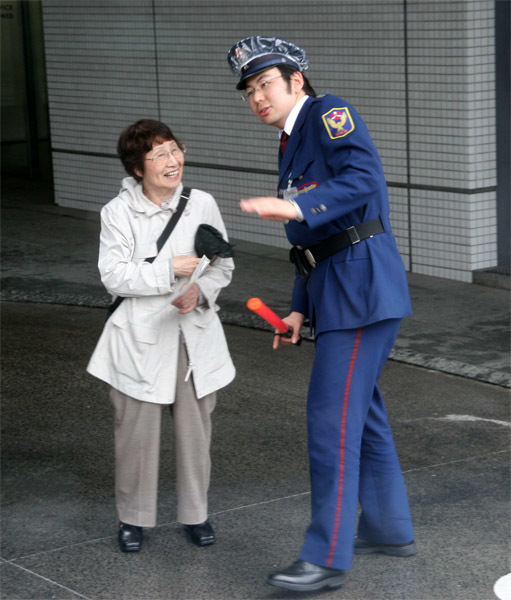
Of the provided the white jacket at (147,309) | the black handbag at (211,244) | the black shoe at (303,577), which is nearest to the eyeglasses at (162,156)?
the white jacket at (147,309)

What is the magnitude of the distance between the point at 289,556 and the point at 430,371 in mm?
A: 2650

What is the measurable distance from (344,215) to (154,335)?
908 millimetres

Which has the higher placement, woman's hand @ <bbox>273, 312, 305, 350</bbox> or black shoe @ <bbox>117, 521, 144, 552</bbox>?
woman's hand @ <bbox>273, 312, 305, 350</bbox>

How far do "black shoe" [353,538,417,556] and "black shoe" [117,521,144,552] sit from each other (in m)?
0.85

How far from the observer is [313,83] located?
9312 millimetres

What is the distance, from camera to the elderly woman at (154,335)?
406 centimetres

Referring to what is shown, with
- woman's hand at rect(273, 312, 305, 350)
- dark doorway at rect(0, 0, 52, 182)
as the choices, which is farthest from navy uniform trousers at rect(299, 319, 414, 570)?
dark doorway at rect(0, 0, 52, 182)

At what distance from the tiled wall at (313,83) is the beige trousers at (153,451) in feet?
15.1

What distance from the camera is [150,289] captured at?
401 centimetres

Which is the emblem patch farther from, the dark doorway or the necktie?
the dark doorway

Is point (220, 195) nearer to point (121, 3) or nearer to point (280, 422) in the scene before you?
point (121, 3)

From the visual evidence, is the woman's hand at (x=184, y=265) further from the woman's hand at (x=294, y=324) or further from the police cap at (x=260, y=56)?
the police cap at (x=260, y=56)

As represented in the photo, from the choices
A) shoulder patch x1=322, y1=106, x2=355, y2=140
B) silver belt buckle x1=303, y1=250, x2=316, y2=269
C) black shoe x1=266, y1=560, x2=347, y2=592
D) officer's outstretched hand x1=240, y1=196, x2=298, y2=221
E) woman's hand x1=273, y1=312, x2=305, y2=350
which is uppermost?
shoulder patch x1=322, y1=106, x2=355, y2=140

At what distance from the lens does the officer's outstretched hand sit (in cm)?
342
